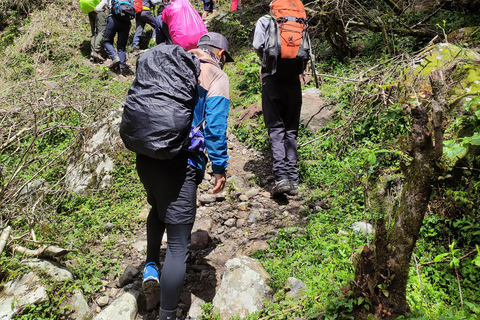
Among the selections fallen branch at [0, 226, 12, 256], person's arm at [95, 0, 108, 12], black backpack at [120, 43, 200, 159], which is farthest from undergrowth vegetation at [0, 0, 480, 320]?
person's arm at [95, 0, 108, 12]

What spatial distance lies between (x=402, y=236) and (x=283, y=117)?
2565mm

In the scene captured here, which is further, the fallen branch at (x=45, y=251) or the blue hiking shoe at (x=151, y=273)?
the fallen branch at (x=45, y=251)

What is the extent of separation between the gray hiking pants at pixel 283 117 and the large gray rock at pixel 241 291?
4.84 feet

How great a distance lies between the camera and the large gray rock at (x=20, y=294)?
2684 mm

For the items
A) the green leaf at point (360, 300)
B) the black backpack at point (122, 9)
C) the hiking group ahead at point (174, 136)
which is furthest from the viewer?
the black backpack at point (122, 9)

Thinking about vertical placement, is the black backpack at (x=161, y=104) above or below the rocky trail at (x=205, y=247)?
above

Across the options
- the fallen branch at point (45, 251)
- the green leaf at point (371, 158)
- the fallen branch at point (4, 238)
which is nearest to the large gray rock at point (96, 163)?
the fallen branch at point (45, 251)

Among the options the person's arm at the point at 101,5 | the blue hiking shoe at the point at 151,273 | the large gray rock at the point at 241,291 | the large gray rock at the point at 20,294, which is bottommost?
the large gray rock at the point at 241,291

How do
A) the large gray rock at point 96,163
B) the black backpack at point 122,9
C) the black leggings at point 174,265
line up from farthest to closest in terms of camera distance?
the black backpack at point 122,9 < the large gray rock at point 96,163 < the black leggings at point 174,265

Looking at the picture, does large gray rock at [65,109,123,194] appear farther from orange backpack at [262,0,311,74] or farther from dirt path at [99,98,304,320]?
orange backpack at [262,0,311,74]

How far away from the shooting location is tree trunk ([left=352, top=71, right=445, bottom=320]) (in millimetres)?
1855

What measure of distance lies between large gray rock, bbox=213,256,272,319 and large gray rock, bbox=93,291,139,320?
0.69 metres

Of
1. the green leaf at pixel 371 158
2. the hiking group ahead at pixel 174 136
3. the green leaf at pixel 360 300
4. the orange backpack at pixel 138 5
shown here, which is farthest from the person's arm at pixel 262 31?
the orange backpack at pixel 138 5

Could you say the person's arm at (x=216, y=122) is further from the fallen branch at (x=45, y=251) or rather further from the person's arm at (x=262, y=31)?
the fallen branch at (x=45, y=251)
